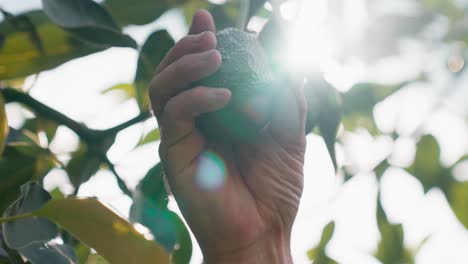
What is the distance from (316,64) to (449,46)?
0.24 metres

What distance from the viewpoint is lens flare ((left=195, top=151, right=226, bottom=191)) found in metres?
0.88

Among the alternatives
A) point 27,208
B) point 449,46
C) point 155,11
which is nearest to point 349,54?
point 449,46

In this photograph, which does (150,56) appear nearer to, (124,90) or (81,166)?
(81,166)

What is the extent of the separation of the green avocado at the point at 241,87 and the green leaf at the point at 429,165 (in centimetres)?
40

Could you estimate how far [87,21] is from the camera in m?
0.83

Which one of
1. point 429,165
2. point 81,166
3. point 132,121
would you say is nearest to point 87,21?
point 132,121

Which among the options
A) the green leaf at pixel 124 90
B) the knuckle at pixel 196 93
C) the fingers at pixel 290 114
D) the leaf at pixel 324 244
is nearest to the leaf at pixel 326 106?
the fingers at pixel 290 114

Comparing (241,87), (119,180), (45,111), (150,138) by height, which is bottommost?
(150,138)

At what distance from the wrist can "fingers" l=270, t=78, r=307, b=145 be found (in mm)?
136

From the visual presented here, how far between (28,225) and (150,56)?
1.17 feet

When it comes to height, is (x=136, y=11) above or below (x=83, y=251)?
above

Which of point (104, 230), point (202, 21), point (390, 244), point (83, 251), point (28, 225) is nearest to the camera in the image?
point (104, 230)

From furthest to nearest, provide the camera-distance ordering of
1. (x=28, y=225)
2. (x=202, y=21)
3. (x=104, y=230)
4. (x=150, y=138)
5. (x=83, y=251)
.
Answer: (x=150, y=138) → (x=83, y=251) → (x=202, y=21) → (x=28, y=225) → (x=104, y=230)

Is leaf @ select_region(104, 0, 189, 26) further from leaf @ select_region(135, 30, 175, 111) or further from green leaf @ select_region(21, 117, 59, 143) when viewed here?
green leaf @ select_region(21, 117, 59, 143)
